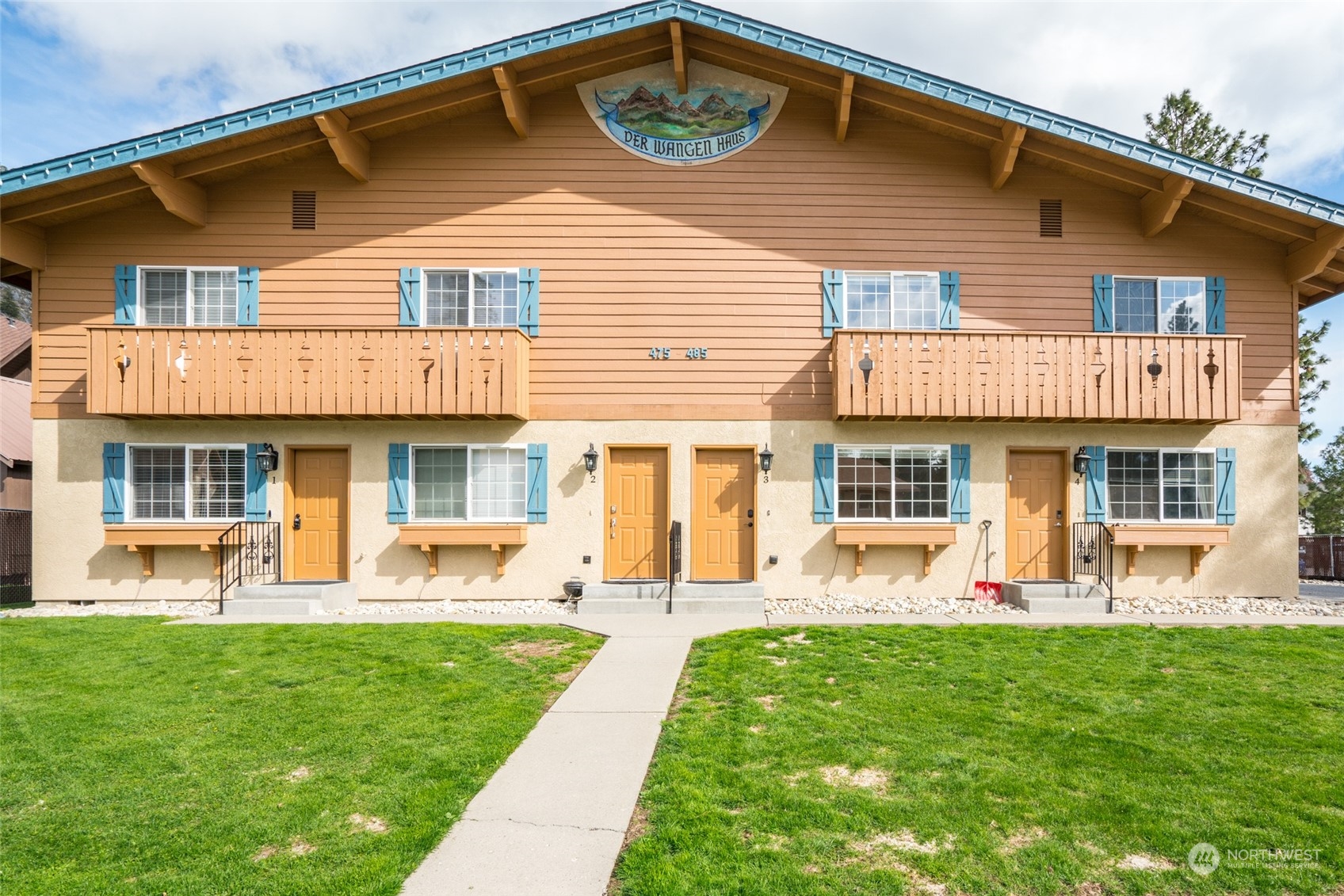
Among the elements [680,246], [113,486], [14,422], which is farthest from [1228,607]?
[14,422]

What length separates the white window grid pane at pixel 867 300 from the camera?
1032 centimetres

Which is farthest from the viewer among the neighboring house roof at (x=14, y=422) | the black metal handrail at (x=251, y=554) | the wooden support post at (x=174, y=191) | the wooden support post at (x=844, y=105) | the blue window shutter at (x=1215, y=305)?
the neighboring house roof at (x=14, y=422)

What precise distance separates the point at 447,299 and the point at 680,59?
4.96m

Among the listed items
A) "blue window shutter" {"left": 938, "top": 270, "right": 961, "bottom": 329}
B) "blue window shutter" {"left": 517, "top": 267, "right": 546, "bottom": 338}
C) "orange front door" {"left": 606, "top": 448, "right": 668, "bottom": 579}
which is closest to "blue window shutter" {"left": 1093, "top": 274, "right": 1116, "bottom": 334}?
"blue window shutter" {"left": 938, "top": 270, "right": 961, "bottom": 329}

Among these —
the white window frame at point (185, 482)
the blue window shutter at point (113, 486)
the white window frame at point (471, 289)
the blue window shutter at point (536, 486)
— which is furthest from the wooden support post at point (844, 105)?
the blue window shutter at point (113, 486)

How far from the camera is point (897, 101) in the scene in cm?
1013

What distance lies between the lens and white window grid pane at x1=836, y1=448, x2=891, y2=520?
1020cm

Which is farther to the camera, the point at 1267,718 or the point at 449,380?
the point at 449,380

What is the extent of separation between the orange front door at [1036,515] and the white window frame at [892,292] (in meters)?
2.42

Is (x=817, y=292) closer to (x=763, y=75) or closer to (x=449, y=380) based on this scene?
(x=763, y=75)

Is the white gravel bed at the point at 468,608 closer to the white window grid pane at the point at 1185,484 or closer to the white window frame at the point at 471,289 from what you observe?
the white window frame at the point at 471,289

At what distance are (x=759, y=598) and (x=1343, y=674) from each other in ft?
18.9

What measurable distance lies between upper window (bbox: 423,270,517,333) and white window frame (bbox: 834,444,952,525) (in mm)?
5375

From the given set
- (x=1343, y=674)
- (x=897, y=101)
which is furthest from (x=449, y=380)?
(x=1343, y=674)
